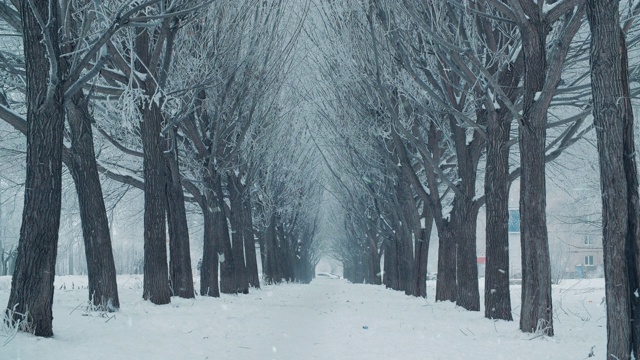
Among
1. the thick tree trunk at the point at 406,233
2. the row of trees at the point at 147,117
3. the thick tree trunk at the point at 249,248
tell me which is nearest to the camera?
the row of trees at the point at 147,117

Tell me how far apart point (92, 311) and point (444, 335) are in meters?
5.37

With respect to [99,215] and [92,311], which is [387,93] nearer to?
[99,215]

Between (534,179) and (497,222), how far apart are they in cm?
269

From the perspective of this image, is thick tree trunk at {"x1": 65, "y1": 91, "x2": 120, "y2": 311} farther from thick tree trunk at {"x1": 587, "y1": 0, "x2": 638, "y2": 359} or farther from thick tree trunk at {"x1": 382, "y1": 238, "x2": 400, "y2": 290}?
thick tree trunk at {"x1": 382, "y1": 238, "x2": 400, "y2": 290}

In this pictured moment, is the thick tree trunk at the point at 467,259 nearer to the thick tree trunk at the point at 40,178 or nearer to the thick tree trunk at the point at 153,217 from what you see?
the thick tree trunk at the point at 153,217

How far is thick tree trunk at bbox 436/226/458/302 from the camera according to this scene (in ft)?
57.8

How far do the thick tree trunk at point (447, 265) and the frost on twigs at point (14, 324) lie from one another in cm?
1211

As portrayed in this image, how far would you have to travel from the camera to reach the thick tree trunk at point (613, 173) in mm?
6281

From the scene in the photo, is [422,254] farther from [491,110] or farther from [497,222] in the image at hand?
[491,110]

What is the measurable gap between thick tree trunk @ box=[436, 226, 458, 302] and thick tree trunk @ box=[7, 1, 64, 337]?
1179cm

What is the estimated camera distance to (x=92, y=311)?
405 inches

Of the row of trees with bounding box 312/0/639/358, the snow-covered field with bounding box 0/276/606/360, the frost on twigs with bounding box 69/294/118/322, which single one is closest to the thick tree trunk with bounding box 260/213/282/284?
the row of trees with bounding box 312/0/639/358

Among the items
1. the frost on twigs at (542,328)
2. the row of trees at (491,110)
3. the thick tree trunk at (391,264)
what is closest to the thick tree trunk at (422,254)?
the row of trees at (491,110)

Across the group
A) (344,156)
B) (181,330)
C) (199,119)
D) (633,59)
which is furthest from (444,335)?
(344,156)
